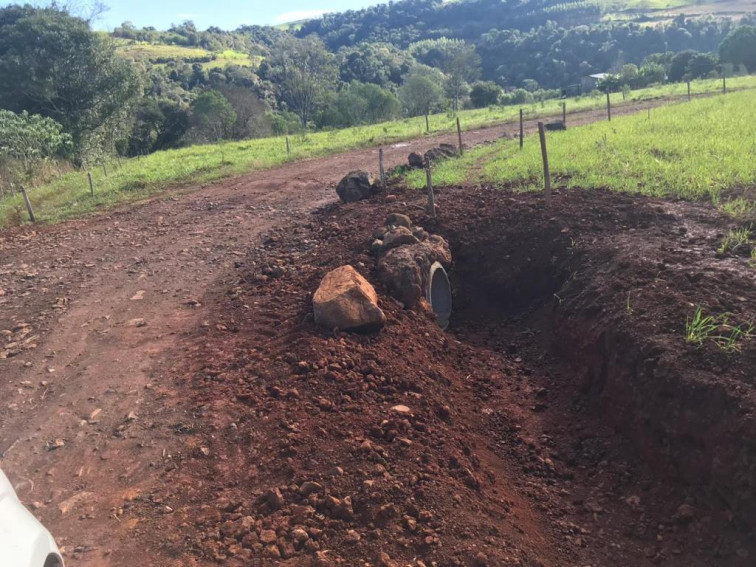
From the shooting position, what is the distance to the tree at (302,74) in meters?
55.7

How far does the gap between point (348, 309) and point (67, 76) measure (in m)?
22.9

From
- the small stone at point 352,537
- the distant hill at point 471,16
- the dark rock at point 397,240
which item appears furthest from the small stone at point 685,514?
the distant hill at point 471,16

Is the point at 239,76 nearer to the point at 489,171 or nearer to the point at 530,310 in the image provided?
the point at 489,171

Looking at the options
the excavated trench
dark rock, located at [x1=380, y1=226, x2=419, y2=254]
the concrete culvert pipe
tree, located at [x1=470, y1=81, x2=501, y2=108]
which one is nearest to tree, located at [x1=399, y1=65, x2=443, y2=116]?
tree, located at [x1=470, y1=81, x2=501, y2=108]

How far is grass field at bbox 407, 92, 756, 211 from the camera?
8203 millimetres

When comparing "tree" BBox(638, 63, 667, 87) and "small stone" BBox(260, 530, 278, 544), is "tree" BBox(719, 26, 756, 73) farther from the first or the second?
"small stone" BBox(260, 530, 278, 544)

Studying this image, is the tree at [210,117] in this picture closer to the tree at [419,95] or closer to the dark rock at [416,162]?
the tree at [419,95]

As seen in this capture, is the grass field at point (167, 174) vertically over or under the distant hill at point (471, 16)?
under

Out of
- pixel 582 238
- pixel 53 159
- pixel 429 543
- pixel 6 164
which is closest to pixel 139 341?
pixel 429 543

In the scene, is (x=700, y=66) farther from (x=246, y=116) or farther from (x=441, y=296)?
(x=441, y=296)

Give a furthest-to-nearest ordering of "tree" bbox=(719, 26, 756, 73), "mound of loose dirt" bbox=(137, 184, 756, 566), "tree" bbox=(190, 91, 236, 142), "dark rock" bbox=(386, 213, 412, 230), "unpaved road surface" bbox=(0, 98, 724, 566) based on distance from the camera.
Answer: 1. "tree" bbox=(719, 26, 756, 73)
2. "tree" bbox=(190, 91, 236, 142)
3. "dark rock" bbox=(386, 213, 412, 230)
4. "unpaved road surface" bbox=(0, 98, 724, 566)
5. "mound of loose dirt" bbox=(137, 184, 756, 566)

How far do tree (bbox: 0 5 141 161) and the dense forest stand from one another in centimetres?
5

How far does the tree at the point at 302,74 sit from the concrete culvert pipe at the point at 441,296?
154ft

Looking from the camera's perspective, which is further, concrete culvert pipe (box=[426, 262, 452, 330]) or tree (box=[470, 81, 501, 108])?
tree (box=[470, 81, 501, 108])
